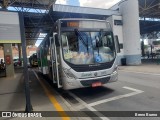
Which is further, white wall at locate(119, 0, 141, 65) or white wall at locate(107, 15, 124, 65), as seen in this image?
white wall at locate(107, 15, 124, 65)

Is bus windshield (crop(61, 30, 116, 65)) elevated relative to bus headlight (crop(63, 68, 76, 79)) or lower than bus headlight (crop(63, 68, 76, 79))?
elevated

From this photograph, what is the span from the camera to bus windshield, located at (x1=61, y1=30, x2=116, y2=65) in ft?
24.1

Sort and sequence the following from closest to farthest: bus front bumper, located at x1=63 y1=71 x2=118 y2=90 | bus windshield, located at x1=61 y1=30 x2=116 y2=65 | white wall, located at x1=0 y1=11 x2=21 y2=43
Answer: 1. white wall, located at x1=0 y1=11 x2=21 y2=43
2. bus front bumper, located at x1=63 y1=71 x2=118 y2=90
3. bus windshield, located at x1=61 y1=30 x2=116 y2=65

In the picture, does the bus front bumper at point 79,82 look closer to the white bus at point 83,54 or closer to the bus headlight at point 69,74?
the white bus at point 83,54

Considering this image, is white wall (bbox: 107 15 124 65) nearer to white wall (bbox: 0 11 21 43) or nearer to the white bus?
the white bus

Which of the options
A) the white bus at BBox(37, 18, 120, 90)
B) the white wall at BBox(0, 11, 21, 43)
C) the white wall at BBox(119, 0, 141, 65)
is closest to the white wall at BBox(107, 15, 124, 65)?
the white wall at BBox(119, 0, 141, 65)

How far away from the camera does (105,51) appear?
7.87 metres

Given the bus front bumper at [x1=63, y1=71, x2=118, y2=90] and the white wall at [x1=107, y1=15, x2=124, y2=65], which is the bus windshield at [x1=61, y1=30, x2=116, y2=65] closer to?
the bus front bumper at [x1=63, y1=71, x2=118, y2=90]

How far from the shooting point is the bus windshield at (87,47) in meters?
7.36

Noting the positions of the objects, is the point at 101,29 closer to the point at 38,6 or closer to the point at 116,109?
the point at 116,109

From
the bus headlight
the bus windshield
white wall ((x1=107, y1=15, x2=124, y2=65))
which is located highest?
white wall ((x1=107, y1=15, x2=124, y2=65))

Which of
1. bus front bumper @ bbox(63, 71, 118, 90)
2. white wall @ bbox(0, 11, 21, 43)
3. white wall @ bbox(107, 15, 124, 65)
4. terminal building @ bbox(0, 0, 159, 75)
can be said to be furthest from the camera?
white wall @ bbox(107, 15, 124, 65)

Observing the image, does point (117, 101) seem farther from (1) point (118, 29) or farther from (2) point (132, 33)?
(1) point (118, 29)

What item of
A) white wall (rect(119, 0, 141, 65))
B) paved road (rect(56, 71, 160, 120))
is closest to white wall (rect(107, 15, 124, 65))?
white wall (rect(119, 0, 141, 65))
